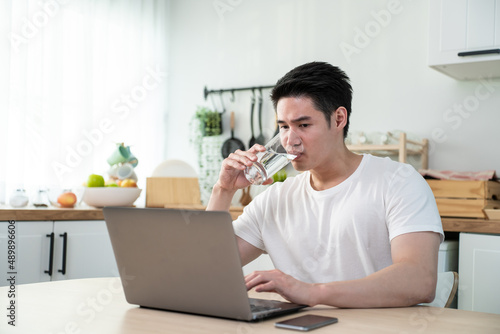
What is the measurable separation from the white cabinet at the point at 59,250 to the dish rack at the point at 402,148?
1399mm

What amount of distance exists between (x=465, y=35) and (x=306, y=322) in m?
2.10

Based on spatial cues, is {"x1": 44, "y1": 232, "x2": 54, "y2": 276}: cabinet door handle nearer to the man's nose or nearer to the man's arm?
the man's nose

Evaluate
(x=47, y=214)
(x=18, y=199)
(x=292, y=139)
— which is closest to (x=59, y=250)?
(x=47, y=214)

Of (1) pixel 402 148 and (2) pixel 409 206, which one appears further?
(1) pixel 402 148

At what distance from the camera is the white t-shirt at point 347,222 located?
1.45 meters

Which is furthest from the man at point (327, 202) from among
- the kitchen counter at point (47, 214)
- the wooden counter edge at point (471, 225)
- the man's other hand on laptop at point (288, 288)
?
the kitchen counter at point (47, 214)

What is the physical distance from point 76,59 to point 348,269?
8.30ft

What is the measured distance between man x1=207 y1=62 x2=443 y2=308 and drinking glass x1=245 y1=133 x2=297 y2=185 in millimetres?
18

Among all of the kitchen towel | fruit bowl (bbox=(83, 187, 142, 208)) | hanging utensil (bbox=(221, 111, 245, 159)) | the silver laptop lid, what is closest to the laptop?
the silver laptop lid

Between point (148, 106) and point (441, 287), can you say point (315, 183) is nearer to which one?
point (441, 287)

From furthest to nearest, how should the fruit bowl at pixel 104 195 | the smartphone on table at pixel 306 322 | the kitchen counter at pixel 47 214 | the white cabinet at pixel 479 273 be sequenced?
the fruit bowl at pixel 104 195 → the kitchen counter at pixel 47 214 → the white cabinet at pixel 479 273 → the smartphone on table at pixel 306 322

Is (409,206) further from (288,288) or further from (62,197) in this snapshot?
(62,197)

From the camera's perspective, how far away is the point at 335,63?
338cm

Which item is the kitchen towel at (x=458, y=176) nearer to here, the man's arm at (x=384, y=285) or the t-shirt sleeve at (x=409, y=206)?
the t-shirt sleeve at (x=409, y=206)
